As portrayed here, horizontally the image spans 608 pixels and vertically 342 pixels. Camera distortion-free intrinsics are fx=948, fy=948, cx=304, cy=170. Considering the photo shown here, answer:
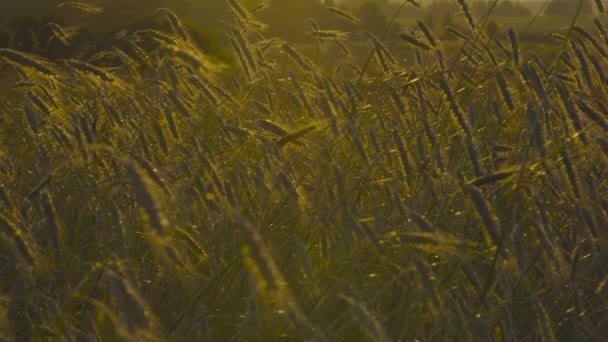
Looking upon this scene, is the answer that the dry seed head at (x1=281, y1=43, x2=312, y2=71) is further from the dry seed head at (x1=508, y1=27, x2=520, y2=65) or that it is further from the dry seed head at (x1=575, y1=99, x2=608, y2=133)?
the dry seed head at (x1=575, y1=99, x2=608, y2=133)

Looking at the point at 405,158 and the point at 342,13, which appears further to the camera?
the point at 342,13

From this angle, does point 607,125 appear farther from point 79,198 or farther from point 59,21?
point 59,21

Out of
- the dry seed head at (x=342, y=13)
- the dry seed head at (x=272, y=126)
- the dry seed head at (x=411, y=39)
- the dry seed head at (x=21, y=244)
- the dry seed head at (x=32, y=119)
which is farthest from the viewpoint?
the dry seed head at (x=342, y=13)

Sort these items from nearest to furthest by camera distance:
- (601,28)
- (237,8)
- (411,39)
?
(411,39)
(237,8)
(601,28)

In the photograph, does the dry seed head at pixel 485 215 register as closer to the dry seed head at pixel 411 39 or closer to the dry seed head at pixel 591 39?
the dry seed head at pixel 411 39

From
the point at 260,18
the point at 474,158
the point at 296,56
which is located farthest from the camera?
the point at 260,18

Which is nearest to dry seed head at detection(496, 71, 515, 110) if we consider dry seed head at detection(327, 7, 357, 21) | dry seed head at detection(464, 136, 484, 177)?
dry seed head at detection(464, 136, 484, 177)

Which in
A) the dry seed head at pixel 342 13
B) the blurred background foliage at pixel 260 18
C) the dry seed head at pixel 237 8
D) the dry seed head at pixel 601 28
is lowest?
the blurred background foliage at pixel 260 18

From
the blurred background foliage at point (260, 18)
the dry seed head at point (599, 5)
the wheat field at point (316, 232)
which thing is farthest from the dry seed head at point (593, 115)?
the dry seed head at point (599, 5)

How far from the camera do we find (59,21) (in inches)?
528

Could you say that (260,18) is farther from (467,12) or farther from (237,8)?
(467,12)

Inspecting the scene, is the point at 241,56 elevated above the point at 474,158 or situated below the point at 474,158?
above

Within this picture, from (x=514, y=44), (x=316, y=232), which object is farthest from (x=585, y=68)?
(x=316, y=232)

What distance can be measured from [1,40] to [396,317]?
1023cm
